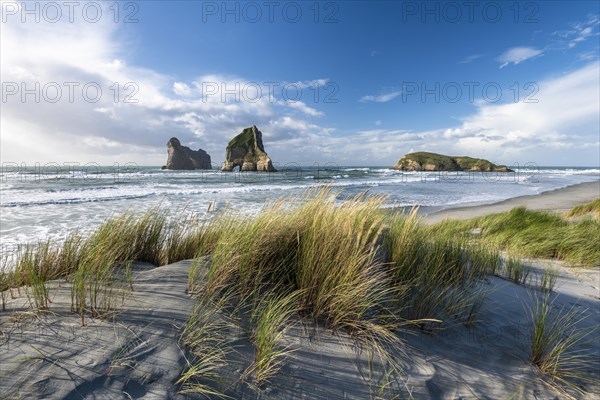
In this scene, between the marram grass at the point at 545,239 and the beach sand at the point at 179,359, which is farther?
the marram grass at the point at 545,239

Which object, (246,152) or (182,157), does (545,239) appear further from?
(182,157)

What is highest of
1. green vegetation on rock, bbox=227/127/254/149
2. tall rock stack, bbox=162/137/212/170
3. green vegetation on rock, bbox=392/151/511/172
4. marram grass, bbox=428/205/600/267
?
green vegetation on rock, bbox=227/127/254/149

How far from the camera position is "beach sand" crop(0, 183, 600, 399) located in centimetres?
150

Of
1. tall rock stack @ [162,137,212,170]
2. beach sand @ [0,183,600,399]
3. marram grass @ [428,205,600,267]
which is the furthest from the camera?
tall rock stack @ [162,137,212,170]

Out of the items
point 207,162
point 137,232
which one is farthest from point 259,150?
point 137,232

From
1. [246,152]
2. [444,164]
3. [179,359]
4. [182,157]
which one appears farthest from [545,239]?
[182,157]

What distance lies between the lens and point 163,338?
1.82 metres

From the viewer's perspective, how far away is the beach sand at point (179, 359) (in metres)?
1.50

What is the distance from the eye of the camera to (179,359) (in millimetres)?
1702

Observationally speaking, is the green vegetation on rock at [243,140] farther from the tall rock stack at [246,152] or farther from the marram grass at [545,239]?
the marram grass at [545,239]

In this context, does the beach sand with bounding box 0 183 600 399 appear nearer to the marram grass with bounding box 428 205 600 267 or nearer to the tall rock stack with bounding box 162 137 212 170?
the marram grass with bounding box 428 205 600 267

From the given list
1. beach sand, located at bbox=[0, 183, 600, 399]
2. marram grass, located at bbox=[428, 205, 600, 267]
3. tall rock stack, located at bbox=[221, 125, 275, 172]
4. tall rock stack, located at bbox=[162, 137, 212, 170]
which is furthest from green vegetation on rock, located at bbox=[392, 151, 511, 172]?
beach sand, located at bbox=[0, 183, 600, 399]

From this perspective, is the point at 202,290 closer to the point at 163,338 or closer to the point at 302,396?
the point at 163,338

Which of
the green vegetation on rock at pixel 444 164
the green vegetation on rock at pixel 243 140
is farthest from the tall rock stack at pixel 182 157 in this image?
the green vegetation on rock at pixel 444 164
